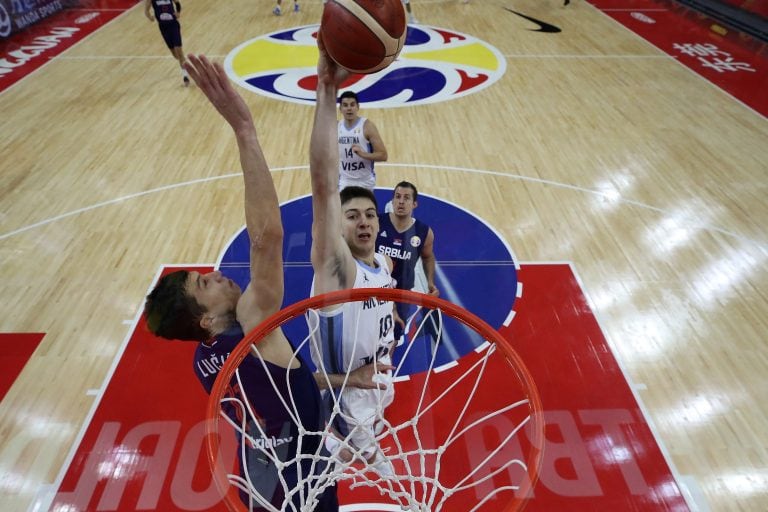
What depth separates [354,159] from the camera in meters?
5.07

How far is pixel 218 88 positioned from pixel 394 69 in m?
8.78

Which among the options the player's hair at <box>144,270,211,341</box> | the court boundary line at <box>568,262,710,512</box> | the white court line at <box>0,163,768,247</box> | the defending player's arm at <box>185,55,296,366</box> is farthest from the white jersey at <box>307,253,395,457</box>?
the white court line at <box>0,163,768,247</box>

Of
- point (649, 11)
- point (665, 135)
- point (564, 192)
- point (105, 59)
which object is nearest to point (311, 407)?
point (564, 192)

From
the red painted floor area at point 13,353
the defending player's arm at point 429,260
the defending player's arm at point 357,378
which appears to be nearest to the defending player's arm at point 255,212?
the defending player's arm at point 357,378

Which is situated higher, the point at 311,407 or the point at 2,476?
the point at 311,407

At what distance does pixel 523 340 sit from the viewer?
430 centimetres

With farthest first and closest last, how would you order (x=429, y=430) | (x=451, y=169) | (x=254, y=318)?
(x=451, y=169) → (x=429, y=430) → (x=254, y=318)

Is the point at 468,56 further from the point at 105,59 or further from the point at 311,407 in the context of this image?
the point at 311,407

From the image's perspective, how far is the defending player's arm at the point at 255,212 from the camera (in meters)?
1.64

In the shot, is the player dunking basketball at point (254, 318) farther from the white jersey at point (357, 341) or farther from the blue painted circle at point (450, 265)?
the blue painted circle at point (450, 265)

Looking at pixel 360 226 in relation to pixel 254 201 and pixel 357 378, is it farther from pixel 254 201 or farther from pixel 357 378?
pixel 254 201

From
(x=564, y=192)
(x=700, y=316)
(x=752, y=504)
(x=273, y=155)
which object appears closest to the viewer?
(x=752, y=504)

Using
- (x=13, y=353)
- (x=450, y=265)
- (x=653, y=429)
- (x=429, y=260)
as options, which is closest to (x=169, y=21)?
(x=13, y=353)

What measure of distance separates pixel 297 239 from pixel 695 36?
11196mm
